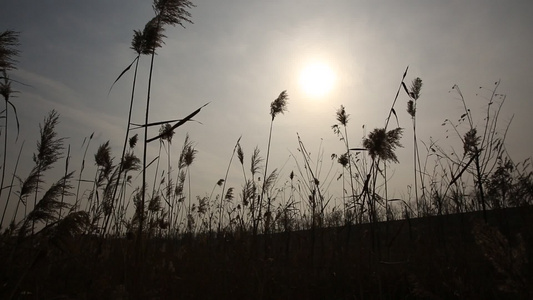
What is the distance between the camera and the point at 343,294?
3.44m

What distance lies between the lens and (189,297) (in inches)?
125

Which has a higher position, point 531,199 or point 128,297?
point 531,199

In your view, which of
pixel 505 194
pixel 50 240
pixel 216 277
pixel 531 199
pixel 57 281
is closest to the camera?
pixel 50 240

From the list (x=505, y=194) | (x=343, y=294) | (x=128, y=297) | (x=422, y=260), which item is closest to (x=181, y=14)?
(x=128, y=297)

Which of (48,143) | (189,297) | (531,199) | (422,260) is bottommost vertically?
(189,297)

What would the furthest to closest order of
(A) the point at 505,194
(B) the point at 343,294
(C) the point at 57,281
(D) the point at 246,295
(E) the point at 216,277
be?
1. (A) the point at 505,194
2. (E) the point at 216,277
3. (B) the point at 343,294
4. (D) the point at 246,295
5. (C) the point at 57,281

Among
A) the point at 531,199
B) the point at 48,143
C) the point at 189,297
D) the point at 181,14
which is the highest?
the point at 181,14

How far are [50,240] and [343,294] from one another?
286cm

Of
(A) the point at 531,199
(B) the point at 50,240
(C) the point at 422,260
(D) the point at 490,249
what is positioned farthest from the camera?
(A) the point at 531,199

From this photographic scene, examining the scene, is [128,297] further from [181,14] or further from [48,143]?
[48,143]

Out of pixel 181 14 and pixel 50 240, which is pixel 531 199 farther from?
A: pixel 50 240

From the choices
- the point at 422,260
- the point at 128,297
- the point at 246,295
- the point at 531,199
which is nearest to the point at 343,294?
the point at 246,295

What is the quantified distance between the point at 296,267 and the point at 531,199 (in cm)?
340

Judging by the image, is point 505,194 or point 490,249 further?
point 505,194
